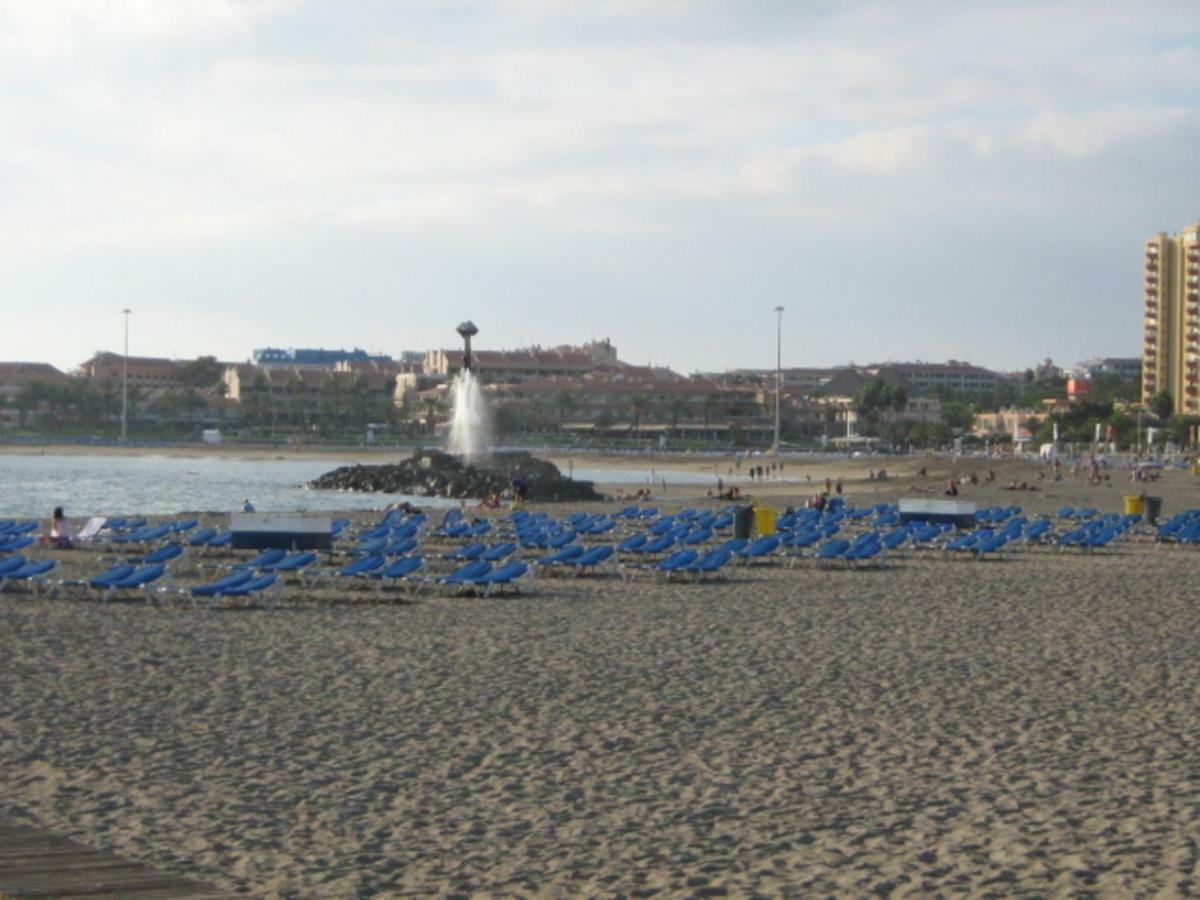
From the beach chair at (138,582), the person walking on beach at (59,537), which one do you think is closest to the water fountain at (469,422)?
the person walking on beach at (59,537)

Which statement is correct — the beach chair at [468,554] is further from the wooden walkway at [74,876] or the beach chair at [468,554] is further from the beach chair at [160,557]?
the wooden walkway at [74,876]

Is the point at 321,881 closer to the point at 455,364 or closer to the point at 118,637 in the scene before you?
the point at 118,637

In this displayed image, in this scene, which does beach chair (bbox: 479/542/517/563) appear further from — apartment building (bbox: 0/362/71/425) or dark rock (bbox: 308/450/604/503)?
apartment building (bbox: 0/362/71/425)

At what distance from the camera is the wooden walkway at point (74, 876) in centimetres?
647

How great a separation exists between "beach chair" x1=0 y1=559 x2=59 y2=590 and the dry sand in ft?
2.99

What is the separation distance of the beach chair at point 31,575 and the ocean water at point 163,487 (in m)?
20.3

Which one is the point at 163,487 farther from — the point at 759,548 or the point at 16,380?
the point at 16,380

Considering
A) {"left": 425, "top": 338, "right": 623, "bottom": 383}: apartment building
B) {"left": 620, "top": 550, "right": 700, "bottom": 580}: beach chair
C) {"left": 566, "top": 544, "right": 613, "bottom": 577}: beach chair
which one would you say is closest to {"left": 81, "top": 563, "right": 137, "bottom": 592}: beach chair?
{"left": 566, "top": 544, "right": 613, "bottom": 577}: beach chair

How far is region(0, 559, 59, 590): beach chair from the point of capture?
18.5 m

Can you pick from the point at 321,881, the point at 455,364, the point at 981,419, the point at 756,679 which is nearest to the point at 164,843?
the point at 321,881

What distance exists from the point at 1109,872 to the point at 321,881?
3660mm

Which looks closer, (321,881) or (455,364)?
(321,881)

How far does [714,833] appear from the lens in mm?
8117

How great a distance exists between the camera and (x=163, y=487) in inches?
2366
